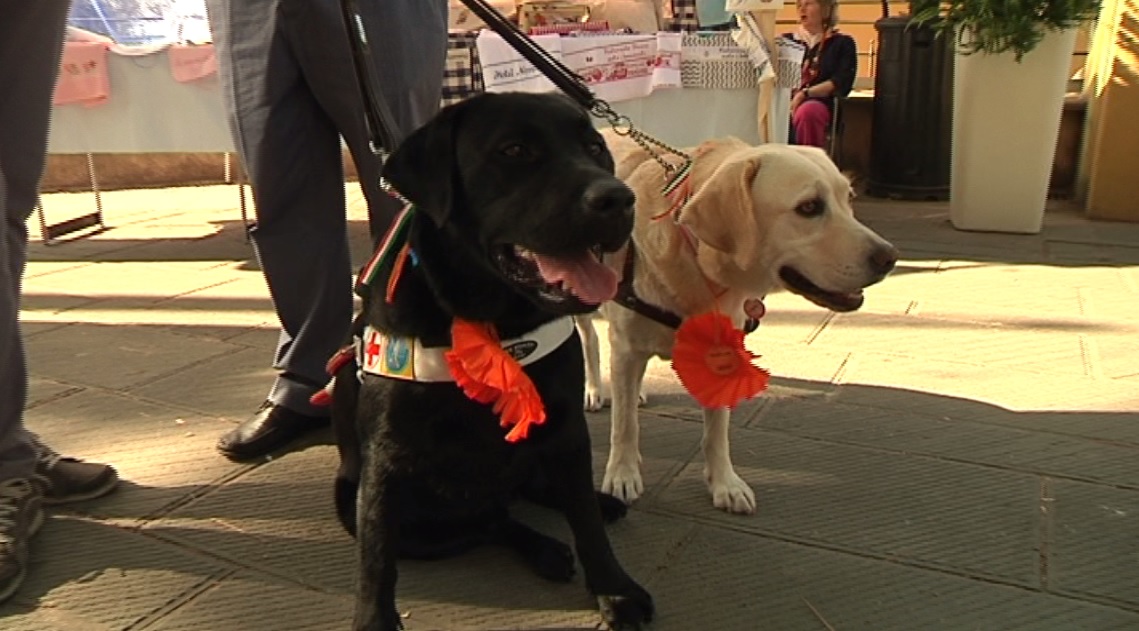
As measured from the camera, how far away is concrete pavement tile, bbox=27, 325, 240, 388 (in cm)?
365

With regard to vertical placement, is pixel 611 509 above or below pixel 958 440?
above

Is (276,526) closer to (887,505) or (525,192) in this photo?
(525,192)

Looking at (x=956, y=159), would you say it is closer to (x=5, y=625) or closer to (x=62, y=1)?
(x=62, y=1)

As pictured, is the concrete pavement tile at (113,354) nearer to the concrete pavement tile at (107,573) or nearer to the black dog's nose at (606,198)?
the concrete pavement tile at (107,573)

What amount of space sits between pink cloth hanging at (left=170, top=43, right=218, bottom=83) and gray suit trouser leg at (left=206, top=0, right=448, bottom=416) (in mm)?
2854

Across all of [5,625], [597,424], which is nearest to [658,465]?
[597,424]

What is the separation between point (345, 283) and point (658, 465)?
114 centimetres

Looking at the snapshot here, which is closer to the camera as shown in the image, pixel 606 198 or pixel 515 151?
pixel 606 198

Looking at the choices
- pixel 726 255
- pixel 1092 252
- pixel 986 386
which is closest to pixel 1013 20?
pixel 1092 252

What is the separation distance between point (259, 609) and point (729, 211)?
1.45 m

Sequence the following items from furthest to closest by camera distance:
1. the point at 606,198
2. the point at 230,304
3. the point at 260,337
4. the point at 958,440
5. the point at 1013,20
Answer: the point at 1013,20 → the point at 230,304 → the point at 260,337 → the point at 958,440 → the point at 606,198

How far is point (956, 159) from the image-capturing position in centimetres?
605

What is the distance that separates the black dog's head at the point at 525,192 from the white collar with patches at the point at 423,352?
18cm

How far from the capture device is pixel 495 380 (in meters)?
1.85
